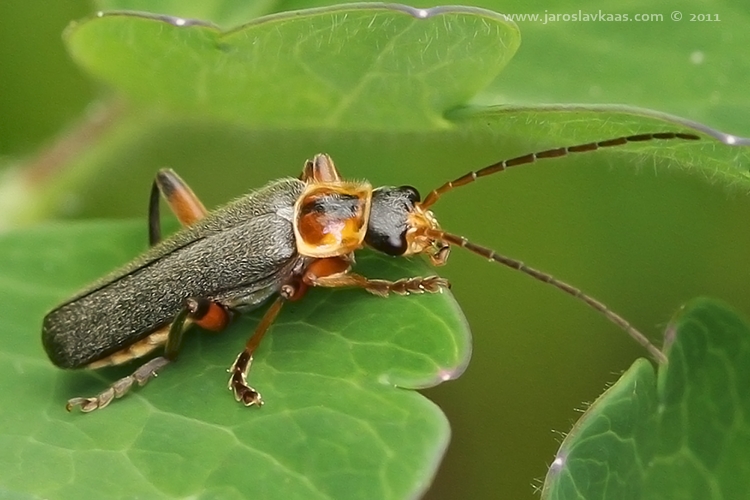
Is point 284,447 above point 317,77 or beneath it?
beneath

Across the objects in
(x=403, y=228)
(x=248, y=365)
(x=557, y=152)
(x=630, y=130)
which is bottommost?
(x=248, y=365)

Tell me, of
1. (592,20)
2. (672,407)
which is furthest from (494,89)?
(672,407)

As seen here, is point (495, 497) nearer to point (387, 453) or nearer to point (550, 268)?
point (550, 268)

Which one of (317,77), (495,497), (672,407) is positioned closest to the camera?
(672,407)

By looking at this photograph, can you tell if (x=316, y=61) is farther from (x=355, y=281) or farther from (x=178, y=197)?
(x=178, y=197)

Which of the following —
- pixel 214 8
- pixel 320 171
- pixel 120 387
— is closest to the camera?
pixel 120 387

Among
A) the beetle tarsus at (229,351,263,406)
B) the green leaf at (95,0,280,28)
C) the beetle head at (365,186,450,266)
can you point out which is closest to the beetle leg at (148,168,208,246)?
the green leaf at (95,0,280,28)

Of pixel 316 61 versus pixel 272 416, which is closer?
pixel 272 416

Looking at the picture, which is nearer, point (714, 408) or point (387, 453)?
point (387, 453)

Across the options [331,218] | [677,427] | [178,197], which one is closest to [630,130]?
[677,427]
